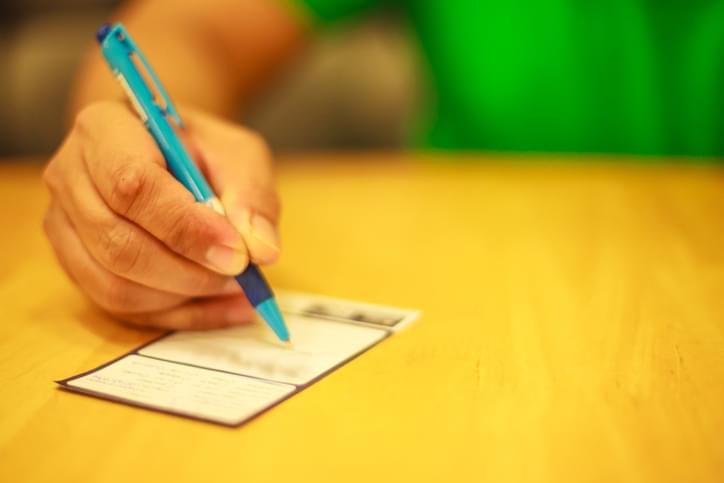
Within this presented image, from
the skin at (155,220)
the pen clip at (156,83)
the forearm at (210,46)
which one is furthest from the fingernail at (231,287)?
the forearm at (210,46)

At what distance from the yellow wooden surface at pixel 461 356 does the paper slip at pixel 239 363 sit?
11mm

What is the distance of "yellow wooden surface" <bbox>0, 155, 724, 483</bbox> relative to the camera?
0.34 m

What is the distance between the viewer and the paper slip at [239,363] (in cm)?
39

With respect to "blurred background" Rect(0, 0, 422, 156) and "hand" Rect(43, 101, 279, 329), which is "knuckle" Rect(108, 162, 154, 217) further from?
"blurred background" Rect(0, 0, 422, 156)

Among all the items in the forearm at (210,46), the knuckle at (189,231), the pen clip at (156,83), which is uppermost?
the forearm at (210,46)

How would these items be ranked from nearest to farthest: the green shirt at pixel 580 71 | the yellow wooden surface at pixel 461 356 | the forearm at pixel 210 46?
the yellow wooden surface at pixel 461 356, the forearm at pixel 210 46, the green shirt at pixel 580 71

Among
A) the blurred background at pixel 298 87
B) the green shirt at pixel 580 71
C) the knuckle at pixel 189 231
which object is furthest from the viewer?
the blurred background at pixel 298 87

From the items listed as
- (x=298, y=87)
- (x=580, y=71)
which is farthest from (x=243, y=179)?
(x=298, y=87)

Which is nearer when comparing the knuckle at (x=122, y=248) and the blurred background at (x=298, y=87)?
the knuckle at (x=122, y=248)

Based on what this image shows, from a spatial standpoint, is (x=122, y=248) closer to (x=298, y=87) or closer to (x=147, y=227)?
(x=147, y=227)

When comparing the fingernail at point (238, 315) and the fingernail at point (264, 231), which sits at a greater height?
the fingernail at point (264, 231)

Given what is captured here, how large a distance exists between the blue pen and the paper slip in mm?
26

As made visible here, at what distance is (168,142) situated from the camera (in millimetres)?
486

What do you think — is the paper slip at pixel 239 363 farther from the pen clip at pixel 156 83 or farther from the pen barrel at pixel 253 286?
the pen clip at pixel 156 83
